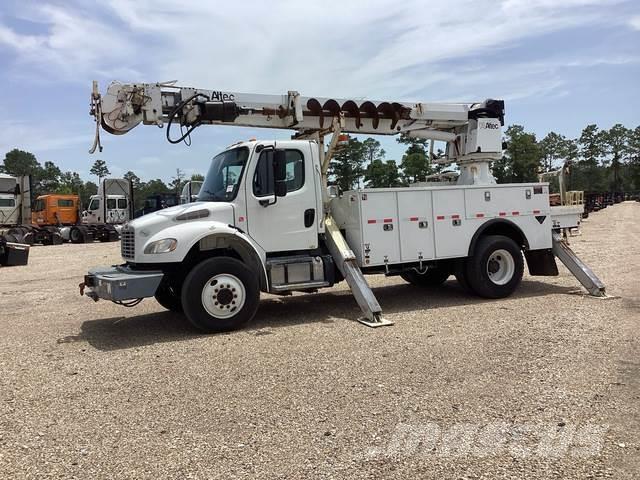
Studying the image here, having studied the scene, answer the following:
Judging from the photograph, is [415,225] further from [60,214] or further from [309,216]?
[60,214]

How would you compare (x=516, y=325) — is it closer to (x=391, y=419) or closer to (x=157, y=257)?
(x=391, y=419)

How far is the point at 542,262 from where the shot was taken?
33.4ft

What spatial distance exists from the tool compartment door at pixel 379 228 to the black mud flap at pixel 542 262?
120 inches

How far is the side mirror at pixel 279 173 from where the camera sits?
7.61 meters

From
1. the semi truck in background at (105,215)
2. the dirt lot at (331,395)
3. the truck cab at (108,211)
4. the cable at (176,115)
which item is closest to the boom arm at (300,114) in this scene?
the cable at (176,115)

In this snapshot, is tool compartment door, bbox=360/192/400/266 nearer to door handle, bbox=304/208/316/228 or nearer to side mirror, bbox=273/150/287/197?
door handle, bbox=304/208/316/228

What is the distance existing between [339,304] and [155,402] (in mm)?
4906

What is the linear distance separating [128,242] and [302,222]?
2477 mm

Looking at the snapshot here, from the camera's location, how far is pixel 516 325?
706cm

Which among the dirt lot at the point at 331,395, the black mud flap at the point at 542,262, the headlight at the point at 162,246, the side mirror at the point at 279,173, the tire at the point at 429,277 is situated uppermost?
the side mirror at the point at 279,173

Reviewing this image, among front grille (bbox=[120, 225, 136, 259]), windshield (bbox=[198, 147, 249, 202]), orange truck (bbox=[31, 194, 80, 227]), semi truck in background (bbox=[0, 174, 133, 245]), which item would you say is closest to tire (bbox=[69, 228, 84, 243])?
semi truck in background (bbox=[0, 174, 133, 245])

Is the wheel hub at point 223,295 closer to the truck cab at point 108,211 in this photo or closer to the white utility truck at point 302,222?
the white utility truck at point 302,222

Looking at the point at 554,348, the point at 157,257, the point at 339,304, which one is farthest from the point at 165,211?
the point at 554,348

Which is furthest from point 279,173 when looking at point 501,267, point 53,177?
point 53,177
